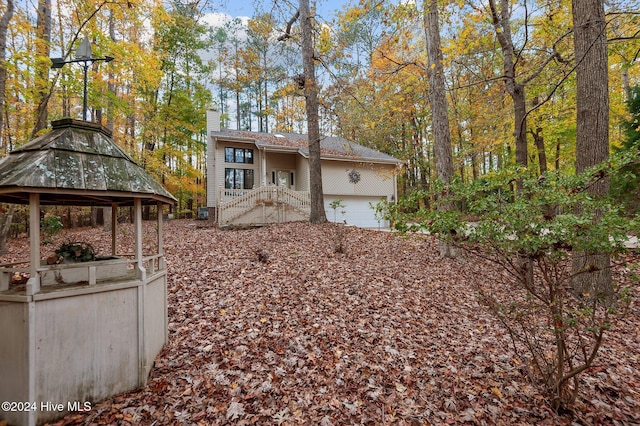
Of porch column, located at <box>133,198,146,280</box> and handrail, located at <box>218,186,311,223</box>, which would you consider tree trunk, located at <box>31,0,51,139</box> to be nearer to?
handrail, located at <box>218,186,311,223</box>

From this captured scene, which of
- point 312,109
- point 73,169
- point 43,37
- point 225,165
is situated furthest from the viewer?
point 225,165

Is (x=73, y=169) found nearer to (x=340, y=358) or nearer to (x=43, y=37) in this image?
(x=340, y=358)

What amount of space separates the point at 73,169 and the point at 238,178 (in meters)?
13.5

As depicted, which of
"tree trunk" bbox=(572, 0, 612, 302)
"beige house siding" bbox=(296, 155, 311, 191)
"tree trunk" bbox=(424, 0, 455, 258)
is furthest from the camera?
"beige house siding" bbox=(296, 155, 311, 191)

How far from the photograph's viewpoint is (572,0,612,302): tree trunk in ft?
15.3

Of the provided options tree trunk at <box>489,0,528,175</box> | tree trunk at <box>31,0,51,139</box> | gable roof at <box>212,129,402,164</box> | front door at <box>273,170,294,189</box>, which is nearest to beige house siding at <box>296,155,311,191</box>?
front door at <box>273,170,294,189</box>

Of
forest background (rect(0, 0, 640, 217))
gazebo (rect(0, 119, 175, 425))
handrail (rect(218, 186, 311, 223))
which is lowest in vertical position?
gazebo (rect(0, 119, 175, 425))

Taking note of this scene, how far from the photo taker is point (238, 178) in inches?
630

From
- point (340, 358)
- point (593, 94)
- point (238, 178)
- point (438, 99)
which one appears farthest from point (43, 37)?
point (593, 94)

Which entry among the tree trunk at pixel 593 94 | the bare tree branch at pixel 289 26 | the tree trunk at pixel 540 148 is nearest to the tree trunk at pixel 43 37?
the bare tree branch at pixel 289 26

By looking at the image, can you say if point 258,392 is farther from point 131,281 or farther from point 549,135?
point 549,135

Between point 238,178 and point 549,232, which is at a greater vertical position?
point 238,178

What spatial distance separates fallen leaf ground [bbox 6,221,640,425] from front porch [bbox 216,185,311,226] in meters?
5.68

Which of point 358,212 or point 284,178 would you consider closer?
point 358,212
